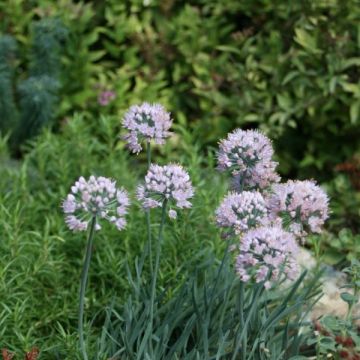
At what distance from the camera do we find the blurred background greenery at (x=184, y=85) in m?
4.27

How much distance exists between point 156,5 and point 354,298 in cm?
323

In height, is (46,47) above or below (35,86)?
above

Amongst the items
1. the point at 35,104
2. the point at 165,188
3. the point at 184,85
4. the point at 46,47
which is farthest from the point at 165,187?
the point at 184,85

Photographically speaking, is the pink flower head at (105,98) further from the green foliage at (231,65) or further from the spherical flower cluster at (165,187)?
the spherical flower cluster at (165,187)

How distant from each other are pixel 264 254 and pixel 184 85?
3.31m

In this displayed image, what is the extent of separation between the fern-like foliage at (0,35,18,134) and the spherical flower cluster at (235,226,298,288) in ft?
10.4

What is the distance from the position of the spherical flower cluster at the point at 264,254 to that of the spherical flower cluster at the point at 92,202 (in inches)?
13.3

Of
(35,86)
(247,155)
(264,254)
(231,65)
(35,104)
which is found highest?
(231,65)

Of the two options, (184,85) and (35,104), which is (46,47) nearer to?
(35,104)

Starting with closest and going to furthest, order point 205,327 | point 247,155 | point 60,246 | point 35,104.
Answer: point 247,155 → point 205,327 → point 60,246 → point 35,104

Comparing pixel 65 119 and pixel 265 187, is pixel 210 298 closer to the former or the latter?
pixel 265 187

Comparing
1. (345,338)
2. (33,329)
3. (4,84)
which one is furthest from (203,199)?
(4,84)

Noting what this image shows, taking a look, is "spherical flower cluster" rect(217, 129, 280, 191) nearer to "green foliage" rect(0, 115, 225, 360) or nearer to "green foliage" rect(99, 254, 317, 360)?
"green foliage" rect(99, 254, 317, 360)

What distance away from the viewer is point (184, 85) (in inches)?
206
